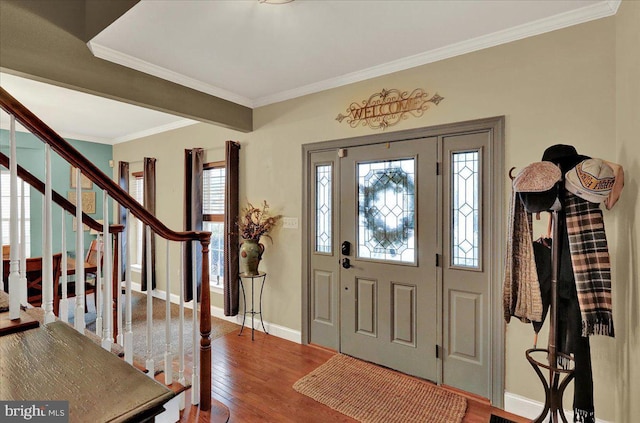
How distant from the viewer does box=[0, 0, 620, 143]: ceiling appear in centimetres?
197

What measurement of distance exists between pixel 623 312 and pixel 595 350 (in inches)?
14.2

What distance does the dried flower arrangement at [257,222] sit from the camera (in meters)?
3.48

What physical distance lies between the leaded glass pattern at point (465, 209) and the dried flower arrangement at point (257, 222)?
73.6 inches

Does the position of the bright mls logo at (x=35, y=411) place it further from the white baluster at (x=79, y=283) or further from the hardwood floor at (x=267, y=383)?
the hardwood floor at (x=267, y=383)

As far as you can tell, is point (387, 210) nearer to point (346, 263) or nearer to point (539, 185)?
point (346, 263)

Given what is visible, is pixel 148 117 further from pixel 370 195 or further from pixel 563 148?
pixel 563 148

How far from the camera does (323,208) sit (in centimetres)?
326

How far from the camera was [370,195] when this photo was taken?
2.94 m

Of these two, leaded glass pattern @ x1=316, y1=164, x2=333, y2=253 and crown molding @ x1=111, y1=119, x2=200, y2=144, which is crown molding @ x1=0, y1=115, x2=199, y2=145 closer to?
crown molding @ x1=111, y1=119, x2=200, y2=144

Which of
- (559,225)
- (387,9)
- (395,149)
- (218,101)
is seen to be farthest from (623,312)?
(218,101)

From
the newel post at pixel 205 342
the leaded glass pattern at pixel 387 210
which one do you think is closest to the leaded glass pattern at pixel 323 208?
the leaded glass pattern at pixel 387 210

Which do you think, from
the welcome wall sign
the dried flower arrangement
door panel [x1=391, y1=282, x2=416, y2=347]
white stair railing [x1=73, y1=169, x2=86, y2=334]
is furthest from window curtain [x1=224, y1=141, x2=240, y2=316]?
white stair railing [x1=73, y1=169, x2=86, y2=334]

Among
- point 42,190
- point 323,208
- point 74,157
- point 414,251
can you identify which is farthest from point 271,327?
point 74,157

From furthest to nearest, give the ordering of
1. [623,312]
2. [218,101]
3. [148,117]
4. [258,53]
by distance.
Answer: [148,117] < [218,101] < [258,53] < [623,312]
